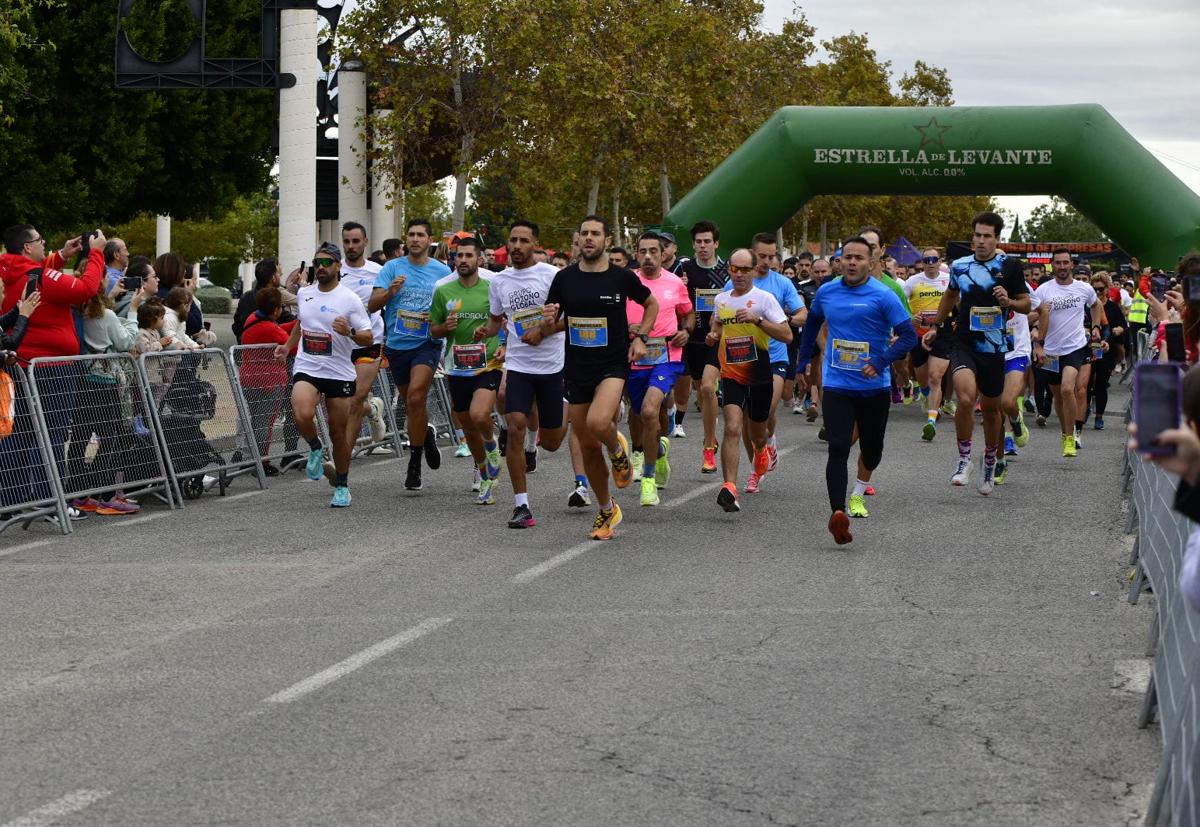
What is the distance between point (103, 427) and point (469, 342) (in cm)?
252

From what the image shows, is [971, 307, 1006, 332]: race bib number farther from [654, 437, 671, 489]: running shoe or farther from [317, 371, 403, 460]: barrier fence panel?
[317, 371, 403, 460]: barrier fence panel

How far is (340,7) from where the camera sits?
98.5 ft

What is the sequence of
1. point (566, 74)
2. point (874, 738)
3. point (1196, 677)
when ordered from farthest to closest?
point (566, 74)
point (874, 738)
point (1196, 677)

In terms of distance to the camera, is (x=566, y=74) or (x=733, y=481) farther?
(x=566, y=74)

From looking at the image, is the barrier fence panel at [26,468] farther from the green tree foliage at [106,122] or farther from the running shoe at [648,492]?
the green tree foliage at [106,122]

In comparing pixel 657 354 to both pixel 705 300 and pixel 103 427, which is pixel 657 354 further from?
pixel 103 427

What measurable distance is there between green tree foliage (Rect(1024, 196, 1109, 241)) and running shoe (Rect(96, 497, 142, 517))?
498 feet

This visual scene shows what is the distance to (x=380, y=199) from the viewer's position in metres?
42.7

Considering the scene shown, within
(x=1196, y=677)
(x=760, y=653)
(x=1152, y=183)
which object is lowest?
(x=760, y=653)

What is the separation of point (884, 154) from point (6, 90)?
1461cm

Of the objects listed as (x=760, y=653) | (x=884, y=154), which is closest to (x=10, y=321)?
(x=760, y=653)

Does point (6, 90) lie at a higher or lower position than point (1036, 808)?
higher

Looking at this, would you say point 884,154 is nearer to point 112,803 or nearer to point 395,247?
point 395,247

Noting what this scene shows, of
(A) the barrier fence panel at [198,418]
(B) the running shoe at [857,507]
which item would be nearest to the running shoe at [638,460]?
(B) the running shoe at [857,507]
